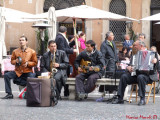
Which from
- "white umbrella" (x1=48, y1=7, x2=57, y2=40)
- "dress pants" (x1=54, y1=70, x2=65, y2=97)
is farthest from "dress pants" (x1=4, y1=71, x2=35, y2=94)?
"white umbrella" (x1=48, y1=7, x2=57, y2=40)

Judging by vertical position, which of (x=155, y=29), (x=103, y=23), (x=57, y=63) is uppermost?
(x=103, y=23)

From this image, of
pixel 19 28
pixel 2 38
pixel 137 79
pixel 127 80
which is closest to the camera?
pixel 137 79

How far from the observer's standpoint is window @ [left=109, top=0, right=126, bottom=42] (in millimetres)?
26344

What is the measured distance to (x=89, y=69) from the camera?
13992mm

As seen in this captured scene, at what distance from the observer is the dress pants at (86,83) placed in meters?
13.9

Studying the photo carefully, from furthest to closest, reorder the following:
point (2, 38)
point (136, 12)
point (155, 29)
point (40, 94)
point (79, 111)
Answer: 1. point (155, 29)
2. point (136, 12)
3. point (2, 38)
4. point (40, 94)
5. point (79, 111)

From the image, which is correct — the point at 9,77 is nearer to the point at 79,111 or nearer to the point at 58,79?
the point at 58,79

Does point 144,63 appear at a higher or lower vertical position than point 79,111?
higher

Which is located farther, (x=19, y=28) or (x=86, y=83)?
(x=19, y=28)

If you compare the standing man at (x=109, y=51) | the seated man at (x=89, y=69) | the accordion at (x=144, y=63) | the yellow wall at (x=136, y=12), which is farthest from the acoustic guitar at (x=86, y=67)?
the yellow wall at (x=136, y=12)

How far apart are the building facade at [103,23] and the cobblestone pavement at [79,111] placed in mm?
12893

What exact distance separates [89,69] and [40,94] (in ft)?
6.59

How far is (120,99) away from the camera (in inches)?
526

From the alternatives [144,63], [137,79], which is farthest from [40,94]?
A: [144,63]
